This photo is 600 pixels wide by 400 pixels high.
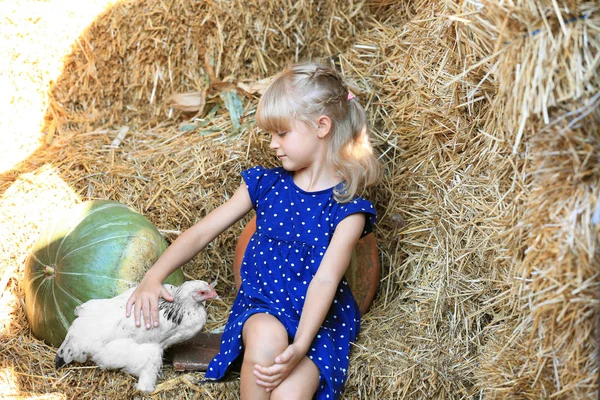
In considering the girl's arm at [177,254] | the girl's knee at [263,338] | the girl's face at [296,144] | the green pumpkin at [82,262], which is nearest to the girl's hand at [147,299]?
the girl's arm at [177,254]

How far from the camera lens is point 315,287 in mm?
2920

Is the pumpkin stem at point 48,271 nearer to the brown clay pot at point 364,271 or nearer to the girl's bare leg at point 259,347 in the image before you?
the brown clay pot at point 364,271

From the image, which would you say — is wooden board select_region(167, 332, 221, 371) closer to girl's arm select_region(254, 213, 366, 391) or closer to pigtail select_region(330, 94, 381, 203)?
girl's arm select_region(254, 213, 366, 391)

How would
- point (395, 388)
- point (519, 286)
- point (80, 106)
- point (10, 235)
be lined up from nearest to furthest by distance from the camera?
1. point (519, 286)
2. point (395, 388)
3. point (10, 235)
4. point (80, 106)

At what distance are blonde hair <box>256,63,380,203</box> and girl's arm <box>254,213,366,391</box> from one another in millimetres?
154

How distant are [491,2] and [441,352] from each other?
152 cm

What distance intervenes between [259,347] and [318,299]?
1.09 ft

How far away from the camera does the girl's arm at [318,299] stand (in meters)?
2.67

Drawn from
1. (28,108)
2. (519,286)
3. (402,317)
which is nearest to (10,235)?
(28,108)

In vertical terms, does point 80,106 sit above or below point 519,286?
above

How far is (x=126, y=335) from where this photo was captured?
295cm

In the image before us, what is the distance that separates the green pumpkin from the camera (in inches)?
128

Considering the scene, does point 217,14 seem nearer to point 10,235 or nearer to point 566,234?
point 10,235

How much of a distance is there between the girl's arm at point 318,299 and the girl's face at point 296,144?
37 centimetres
